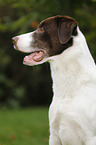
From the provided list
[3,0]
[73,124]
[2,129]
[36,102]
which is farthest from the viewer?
[36,102]

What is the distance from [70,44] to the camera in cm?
367

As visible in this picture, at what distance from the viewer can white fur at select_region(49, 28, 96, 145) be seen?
11.3 feet

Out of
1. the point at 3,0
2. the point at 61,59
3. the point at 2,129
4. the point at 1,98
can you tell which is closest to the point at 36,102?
the point at 1,98

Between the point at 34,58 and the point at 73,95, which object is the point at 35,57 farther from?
the point at 73,95

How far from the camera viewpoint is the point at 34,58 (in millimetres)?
3787

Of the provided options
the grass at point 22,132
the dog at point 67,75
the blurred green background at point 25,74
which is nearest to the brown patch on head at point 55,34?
the dog at point 67,75

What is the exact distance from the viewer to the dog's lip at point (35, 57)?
376 cm

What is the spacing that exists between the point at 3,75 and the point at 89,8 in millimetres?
8886

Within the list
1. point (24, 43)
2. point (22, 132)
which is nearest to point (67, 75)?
point (24, 43)

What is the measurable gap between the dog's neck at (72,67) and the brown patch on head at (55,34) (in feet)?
0.27

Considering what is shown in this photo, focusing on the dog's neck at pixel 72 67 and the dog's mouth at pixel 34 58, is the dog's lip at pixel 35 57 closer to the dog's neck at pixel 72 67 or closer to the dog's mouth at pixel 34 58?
the dog's mouth at pixel 34 58

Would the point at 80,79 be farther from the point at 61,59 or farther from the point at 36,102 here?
the point at 36,102

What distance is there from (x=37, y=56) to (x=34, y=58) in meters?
0.07

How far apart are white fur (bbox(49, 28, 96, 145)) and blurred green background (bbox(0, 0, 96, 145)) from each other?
2489mm
